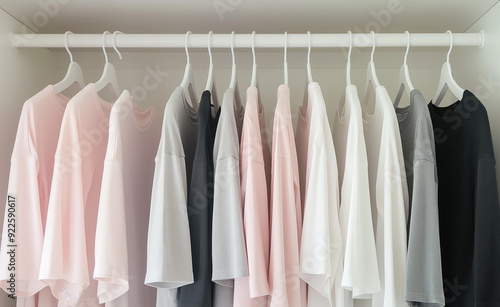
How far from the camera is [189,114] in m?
1.44

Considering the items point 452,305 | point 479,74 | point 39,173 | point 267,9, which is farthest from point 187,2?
point 452,305

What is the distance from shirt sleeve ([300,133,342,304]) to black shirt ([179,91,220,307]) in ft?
0.76

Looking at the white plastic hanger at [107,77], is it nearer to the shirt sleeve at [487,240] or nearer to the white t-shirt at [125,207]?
the white t-shirt at [125,207]

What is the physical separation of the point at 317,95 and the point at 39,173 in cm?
76

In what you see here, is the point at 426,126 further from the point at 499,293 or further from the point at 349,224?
the point at 499,293

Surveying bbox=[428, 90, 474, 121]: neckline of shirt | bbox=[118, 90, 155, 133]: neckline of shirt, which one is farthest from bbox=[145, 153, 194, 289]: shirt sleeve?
bbox=[428, 90, 474, 121]: neckline of shirt

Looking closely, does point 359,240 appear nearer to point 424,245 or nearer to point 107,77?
point 424,245

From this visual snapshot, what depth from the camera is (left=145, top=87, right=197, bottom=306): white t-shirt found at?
1.13m

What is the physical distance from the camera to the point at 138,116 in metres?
1.49

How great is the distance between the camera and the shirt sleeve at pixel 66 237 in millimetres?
1175

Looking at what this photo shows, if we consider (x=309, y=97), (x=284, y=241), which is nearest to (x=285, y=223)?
(x=284, y=241)

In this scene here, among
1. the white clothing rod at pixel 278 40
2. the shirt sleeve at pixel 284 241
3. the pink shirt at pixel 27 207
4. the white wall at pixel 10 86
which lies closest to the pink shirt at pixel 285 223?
the shirt sleeve at pixel 284 241

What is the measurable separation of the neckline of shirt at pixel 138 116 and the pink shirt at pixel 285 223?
416 millimetres

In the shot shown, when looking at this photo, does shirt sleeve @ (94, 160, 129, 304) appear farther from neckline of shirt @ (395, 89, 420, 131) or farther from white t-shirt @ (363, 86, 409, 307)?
neckline of shirt @ (395, 89, 420, 131)
